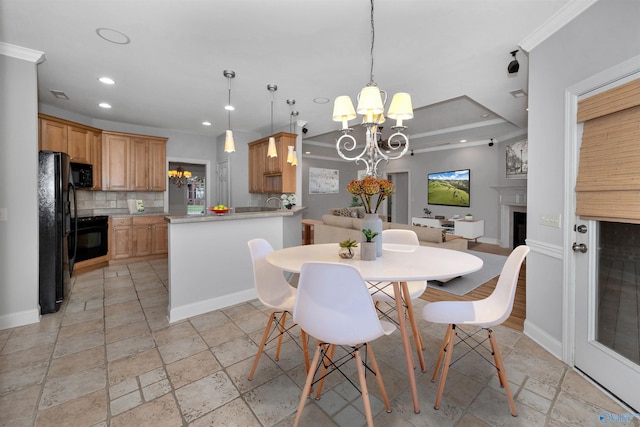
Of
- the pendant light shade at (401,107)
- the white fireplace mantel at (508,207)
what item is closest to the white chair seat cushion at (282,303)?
the pendant light shade at (401,107)

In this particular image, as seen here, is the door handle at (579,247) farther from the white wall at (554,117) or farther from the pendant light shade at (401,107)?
the pendant light shade at (401,107)

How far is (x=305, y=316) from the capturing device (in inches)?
52.4

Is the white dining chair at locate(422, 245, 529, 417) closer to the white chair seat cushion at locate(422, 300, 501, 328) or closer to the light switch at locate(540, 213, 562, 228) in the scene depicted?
the white chair seat cushion at locate(422, 300, 501, 328)

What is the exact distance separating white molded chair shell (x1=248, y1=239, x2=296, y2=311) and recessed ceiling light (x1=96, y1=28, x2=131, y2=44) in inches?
85.0

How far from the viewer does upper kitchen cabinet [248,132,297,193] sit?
511 centimetres

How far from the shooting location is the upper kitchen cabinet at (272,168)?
511 cm

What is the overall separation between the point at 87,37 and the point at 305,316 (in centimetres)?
304

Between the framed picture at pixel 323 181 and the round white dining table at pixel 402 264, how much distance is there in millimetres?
7160

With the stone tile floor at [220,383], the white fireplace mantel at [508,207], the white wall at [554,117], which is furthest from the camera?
the white fireplace mantel at [508,207]

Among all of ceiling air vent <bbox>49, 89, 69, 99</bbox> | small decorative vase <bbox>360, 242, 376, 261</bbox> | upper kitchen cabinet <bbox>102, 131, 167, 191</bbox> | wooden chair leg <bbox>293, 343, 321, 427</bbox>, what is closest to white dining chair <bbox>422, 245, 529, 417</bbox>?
small decorative vase <bbox>360, 242, 376, 261</bbox>

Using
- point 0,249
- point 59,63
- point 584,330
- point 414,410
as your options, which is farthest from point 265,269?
point 59,63

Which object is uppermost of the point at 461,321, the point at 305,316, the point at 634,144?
the point at 634,144

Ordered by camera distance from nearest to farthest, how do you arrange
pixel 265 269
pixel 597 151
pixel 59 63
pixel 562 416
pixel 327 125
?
pixel 562 416, pixel 597 151, pixel 265 269, pixel 59 63, pixel 327 125

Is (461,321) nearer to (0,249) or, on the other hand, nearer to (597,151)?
(597,151)
